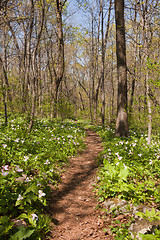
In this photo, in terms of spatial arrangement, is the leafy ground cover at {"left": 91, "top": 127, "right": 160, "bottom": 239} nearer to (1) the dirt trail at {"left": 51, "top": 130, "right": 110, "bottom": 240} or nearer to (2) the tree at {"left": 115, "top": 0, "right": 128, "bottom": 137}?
(1) the dirt trail at {"left": 51, "top": 130, "right": 110, "bottom": 240}

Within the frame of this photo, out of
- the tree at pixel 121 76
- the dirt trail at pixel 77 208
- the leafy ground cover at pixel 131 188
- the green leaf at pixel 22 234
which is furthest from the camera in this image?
the tree at pixel 121 76

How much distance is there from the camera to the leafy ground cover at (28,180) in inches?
97.0

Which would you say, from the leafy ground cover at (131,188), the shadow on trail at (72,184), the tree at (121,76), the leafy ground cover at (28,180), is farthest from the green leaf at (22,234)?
the tree at (121,76)

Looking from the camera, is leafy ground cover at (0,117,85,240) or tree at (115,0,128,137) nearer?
leafy ground cover at (0,117,85,240)

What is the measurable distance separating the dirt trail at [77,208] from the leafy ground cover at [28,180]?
244 mm

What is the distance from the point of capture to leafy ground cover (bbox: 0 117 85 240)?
8.09 feet

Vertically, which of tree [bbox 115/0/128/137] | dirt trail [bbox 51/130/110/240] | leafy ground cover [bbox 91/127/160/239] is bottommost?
dirt trail [bbox 51/130/110/240]

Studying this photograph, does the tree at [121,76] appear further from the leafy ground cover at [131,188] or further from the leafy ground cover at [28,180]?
the leafy ground cover at [131,188]

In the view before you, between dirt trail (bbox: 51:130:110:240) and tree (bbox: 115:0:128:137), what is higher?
tree (bbox: 115:0:128:137)

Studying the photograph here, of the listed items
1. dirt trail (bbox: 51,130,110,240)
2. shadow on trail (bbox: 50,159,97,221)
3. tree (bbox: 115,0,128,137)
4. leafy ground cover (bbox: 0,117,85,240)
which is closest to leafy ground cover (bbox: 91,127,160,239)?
dirt trail (bbox: 51,130,110,240)

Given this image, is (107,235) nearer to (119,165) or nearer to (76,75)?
(119,165)

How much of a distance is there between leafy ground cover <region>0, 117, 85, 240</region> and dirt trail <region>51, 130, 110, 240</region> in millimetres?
244

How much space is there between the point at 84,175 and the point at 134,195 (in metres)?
1.94

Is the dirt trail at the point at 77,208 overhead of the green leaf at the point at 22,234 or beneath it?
beneath
